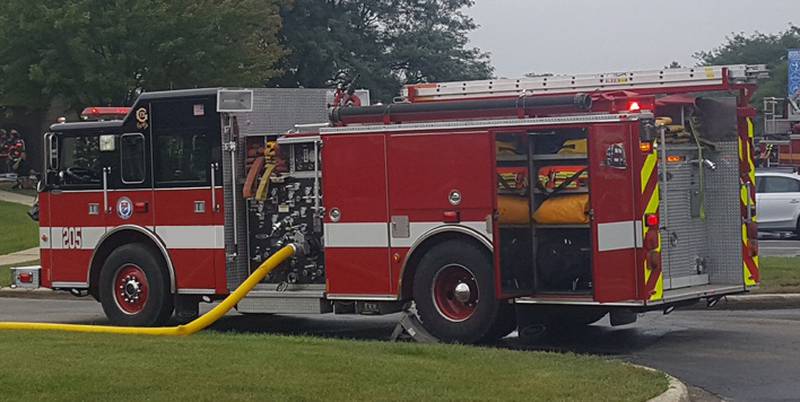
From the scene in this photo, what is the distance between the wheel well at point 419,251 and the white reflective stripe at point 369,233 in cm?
10

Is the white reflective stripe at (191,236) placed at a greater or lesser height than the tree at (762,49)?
lesser

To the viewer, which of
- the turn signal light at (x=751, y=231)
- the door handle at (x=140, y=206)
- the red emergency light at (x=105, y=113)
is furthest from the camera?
the red emergency light at (x=105, y=113)

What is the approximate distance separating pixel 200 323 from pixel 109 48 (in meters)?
24.8

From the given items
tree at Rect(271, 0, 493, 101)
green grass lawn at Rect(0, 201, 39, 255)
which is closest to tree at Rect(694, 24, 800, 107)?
tree at Rect(271, 0, 493, 101)

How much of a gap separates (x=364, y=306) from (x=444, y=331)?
107 cm

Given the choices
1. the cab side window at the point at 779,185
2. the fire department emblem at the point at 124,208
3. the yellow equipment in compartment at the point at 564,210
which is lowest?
the yellow equipment in compartment at the point at 564,210

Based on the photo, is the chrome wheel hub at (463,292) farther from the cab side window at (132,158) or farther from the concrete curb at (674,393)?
the cab side window at (132,158)

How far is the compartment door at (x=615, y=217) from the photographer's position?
12.2 m

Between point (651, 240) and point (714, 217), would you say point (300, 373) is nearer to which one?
point (651, 240)

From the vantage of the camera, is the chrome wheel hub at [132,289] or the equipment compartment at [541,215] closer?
the equipment compartment at [541,215]

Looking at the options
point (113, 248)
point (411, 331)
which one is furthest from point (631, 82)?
point (113, 248)

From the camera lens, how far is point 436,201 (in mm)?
13039

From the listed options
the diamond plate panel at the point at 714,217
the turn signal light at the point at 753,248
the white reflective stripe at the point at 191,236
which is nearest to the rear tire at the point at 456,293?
the diamond plate panel at the point at 714,217

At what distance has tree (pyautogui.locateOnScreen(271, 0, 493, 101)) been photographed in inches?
2115
